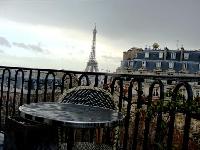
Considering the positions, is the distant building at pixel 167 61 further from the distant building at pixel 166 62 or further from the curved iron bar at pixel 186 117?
the curved iron bar at pixel 186 117

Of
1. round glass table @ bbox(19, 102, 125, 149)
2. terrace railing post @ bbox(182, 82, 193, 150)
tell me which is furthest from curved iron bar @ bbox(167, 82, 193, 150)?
round glass table @ bbox(19, 102, 125, 149)

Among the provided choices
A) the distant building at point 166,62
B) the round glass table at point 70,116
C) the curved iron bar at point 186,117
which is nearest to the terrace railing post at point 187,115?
the curved iron bar at point 186,117

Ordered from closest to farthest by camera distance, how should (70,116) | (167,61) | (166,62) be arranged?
1. (70,116)
2. (166,62)
3. (167,61)

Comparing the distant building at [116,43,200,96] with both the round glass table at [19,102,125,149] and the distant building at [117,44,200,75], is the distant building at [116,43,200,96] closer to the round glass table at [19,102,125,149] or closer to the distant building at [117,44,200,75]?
the distant building at [117,44,200,75]

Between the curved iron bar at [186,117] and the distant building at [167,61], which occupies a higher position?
the distant building at [167,61]

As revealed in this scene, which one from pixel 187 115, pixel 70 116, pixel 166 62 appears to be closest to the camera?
pixel 70 116

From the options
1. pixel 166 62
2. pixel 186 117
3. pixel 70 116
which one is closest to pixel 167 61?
pixel 166 62

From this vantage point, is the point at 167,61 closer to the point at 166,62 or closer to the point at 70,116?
the point at 166,62

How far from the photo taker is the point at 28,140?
118 inches

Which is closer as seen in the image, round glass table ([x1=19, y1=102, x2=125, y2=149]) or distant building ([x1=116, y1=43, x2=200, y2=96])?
round glass table ([x1=19, y1=102, x2=125, y2=149])

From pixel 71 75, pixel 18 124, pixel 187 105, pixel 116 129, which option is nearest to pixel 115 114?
pixel 116 129

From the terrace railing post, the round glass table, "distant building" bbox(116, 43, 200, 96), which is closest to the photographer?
the round glass table

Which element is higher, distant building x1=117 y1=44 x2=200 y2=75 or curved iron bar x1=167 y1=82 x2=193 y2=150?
distant building x1=117 y1=44 x2=200 y2=75

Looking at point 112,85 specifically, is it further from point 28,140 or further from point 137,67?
point 137,67
